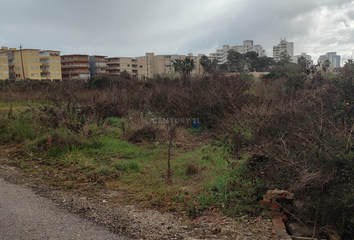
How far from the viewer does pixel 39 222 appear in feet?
12.1

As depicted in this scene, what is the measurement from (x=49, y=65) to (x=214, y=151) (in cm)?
7316

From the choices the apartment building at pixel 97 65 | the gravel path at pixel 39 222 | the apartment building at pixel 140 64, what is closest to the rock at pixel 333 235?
the gravel path at pixel 39 222

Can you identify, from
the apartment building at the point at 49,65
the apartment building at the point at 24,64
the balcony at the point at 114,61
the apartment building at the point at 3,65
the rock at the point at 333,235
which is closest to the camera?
the rock at the point at 333,235

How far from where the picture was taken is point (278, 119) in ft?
22.9

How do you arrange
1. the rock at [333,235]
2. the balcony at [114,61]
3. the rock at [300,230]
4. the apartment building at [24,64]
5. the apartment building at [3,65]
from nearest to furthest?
the rock at [333,235]
the rock at [300,230]
the apartment building at [3,65]
the apartment building at [24,64]
the balcony at [114,61]

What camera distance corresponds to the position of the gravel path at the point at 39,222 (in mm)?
3354

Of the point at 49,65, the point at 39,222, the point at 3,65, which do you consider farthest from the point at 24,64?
the point at 39,222

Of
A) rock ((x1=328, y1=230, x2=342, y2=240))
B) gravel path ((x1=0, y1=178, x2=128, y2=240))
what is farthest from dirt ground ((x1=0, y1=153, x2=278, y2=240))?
rock ((x1=328, y1=230, x2=342, y2=240))

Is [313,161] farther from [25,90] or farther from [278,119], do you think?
[25,90]

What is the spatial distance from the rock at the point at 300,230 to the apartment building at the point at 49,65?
75.3m

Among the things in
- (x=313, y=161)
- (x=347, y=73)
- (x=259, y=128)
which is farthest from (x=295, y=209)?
(x=347, y=73)

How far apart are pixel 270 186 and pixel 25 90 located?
20659 mm

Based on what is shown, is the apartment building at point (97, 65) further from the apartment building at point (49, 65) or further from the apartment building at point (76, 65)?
the apartment building at point (49, 65)

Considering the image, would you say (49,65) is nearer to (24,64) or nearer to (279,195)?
(24,64)
